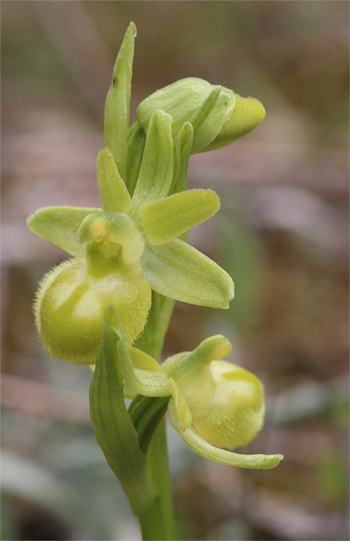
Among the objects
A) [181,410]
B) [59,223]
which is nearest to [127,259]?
[59,223]

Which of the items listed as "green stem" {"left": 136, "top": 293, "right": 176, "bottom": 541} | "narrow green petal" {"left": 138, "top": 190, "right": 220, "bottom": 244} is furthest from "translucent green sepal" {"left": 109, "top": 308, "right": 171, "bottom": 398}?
"narrow green petal" {"left": 138, "top": 190, "right": 220, "bottom": 244}

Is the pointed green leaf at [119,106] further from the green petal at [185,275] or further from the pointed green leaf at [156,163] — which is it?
the green petal at [185,275]

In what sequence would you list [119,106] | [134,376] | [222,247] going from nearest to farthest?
1. [134,376]
2. [119,106]
3. [222,247]

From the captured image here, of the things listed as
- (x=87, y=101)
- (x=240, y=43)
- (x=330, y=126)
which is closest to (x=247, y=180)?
(x=330, y=126)

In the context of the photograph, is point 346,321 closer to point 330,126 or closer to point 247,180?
point 247,180

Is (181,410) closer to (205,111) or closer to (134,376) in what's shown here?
(134,376)

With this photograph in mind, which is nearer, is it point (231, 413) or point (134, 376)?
point (134, 376)

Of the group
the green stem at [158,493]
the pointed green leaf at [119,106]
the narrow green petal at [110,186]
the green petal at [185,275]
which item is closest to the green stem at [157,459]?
the green stem at [158,493]
